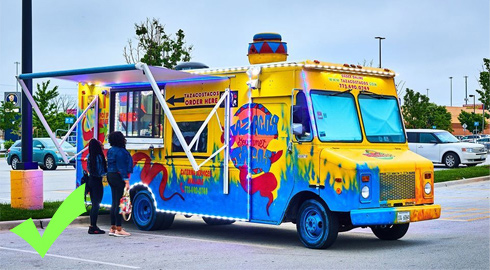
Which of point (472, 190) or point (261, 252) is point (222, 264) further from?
point (472, 190)

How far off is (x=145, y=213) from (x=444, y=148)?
2175cm

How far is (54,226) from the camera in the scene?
44.2 ft

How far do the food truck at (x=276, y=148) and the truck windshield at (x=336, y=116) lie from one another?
17mm

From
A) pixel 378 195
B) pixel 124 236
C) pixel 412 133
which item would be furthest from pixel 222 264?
pixel 412 133

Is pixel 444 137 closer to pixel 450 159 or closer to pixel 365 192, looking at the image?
pixel 450 159

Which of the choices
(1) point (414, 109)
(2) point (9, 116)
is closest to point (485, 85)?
(1) point (414, 109)

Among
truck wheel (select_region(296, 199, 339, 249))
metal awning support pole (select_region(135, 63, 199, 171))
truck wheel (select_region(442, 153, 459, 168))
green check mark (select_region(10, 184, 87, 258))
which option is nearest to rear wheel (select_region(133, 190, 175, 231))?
green check mark (select_region(10, 184, 87, 258))

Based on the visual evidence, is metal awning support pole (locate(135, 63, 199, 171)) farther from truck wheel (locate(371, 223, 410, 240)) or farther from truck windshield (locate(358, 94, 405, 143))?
truck wheel (locate(371, 223, 410, 240))

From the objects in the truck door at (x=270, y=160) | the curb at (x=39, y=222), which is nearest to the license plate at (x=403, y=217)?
the truck door at (x=270, y=160)

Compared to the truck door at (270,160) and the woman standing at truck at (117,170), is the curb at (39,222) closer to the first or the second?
the woman standing at truck at (117,170)

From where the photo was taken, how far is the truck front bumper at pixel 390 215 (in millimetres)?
10555

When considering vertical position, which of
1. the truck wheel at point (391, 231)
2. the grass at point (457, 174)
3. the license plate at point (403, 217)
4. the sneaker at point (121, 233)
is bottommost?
the sneaker at point (121, 233)

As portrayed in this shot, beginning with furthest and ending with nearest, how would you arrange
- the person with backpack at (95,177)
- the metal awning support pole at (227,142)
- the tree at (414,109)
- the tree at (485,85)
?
1. the tree at (414,109)
2. the tree at (485,85)
3. the person with backpack at (95,177)
4. the metal awning support pole at (227,142)

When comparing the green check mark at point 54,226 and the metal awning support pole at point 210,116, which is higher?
the metal awning support pole at point 210,116
